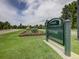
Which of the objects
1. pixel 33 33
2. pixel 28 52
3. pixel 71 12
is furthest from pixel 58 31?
pixel 71 12

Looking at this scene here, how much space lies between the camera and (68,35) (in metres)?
5.11

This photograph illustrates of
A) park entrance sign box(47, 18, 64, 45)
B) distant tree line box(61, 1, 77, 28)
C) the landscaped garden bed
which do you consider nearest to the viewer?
park entrance sign box(47, 18, 64, 45)

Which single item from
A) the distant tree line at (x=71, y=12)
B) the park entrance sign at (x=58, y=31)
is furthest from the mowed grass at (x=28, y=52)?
the distant tree line at (x=71, y=12)

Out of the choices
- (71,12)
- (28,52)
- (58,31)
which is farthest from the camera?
(71,12)

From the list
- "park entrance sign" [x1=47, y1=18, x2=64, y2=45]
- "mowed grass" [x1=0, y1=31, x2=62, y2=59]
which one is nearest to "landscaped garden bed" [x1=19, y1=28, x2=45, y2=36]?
"mowed grass" [x1=0, y1=31, x2=62, y2=59]

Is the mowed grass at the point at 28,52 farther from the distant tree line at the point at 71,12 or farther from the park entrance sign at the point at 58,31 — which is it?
the distant tree line at the point at 71,12

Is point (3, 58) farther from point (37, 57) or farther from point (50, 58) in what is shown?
point (50, 58)

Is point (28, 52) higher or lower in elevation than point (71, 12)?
lower

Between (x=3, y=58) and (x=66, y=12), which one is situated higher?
(x=66, y=12)

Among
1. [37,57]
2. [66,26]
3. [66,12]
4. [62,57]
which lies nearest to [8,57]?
[37,57]

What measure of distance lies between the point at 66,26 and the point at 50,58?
3.93 ft

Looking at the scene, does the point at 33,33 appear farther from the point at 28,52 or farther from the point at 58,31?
the point at 28,52

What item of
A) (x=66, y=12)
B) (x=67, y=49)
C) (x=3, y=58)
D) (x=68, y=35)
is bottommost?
(x=3, y=58)

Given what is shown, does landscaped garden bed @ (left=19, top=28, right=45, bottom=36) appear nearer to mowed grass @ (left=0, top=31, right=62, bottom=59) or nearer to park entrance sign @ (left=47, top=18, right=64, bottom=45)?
mowed grass @ (left=0, top=31, right=62, bottom=59)
